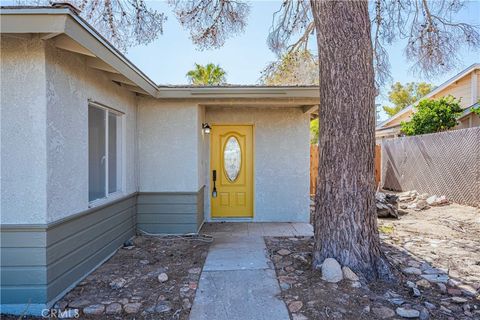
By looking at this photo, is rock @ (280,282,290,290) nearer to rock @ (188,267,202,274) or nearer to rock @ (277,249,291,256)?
rock @ (277,249,291,256)

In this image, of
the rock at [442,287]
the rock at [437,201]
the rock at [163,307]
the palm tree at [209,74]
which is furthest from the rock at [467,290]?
the palm tree at [209,74]

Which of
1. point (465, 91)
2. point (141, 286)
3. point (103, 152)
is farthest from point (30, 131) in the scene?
point (465, 91)

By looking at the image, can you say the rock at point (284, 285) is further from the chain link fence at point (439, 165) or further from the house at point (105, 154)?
the chain link fence at point (439, 165)

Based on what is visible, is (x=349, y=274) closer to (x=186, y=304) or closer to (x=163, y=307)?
(x=186, y=304)

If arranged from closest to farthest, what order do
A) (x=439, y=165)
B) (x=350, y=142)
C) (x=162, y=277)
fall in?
(x=350, y=142), (x=162, y=277), (x=439, y=165)

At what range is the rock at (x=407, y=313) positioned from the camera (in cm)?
310

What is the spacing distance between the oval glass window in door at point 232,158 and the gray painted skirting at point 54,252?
273 cm

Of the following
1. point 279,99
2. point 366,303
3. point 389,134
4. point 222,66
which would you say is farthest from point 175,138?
point 389,134

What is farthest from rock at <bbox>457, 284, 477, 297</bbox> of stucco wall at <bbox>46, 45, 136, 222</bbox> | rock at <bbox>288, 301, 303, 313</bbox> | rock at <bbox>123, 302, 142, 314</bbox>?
stucco wall at <bbox>46, 45, 136, 222</bbox>

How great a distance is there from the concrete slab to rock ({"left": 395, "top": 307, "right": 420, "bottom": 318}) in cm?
115

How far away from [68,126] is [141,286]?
2.14 metres

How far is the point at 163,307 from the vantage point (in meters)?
3.35

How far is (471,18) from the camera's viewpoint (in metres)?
6.69

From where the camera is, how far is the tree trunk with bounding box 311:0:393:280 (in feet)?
12.7
